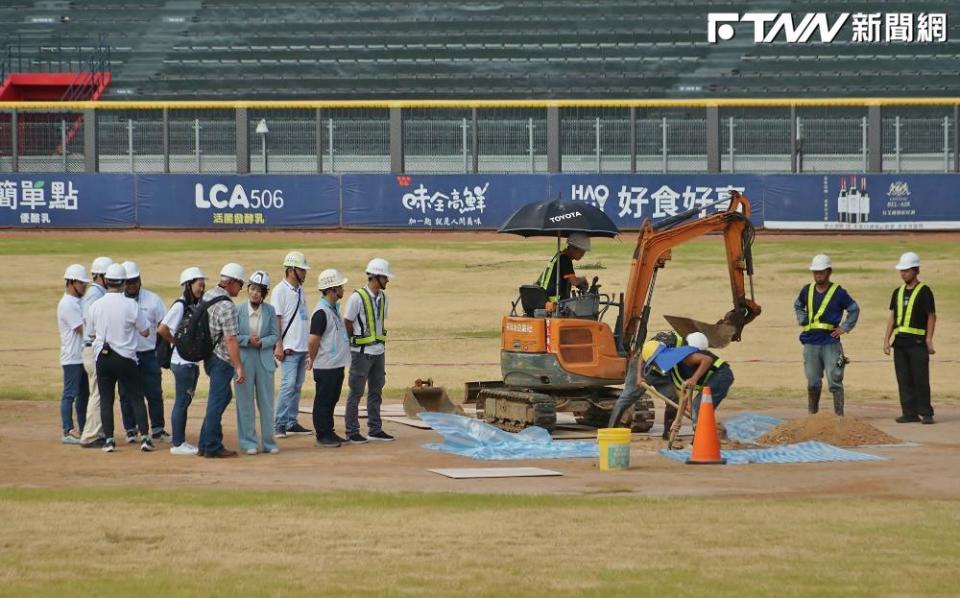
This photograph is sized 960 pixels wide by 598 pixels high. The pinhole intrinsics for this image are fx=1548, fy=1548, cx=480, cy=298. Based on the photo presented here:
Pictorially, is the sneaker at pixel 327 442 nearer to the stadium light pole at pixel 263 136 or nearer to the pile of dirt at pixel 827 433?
the pile of dirt at pixel 827 433

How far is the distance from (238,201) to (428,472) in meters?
27.5

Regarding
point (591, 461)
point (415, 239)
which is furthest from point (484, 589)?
point (415, 239)

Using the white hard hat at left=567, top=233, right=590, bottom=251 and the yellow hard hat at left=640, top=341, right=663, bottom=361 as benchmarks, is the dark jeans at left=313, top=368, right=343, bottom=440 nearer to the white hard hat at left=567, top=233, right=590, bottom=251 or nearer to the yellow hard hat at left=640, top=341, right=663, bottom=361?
the white hard hat at left=567, top=233, right=590, bottom=251

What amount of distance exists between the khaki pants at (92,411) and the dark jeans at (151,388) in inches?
13.2

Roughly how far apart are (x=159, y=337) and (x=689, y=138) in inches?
1023

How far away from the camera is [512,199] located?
130 ft

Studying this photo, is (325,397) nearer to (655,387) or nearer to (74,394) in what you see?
(74,394)

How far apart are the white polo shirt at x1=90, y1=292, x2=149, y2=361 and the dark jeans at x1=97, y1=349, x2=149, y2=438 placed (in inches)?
3.1

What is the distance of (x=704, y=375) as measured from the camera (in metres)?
15.0

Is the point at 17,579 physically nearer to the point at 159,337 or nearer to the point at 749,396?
the point at 159,337

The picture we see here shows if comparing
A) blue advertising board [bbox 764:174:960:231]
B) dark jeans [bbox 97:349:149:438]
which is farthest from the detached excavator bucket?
blue advertising board [bbox 764:174:960:231]

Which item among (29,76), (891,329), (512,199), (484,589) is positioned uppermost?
(29,76)

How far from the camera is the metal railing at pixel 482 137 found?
38906 millimetres

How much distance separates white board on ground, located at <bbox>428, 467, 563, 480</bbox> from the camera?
1352 cm
